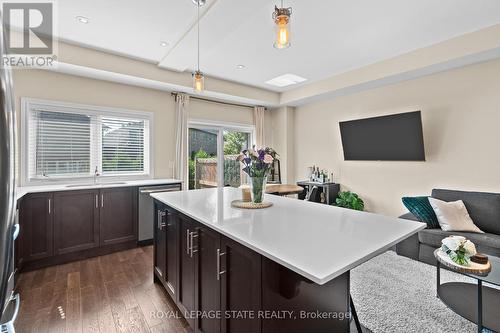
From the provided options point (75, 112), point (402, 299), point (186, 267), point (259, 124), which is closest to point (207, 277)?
point (186, 267)

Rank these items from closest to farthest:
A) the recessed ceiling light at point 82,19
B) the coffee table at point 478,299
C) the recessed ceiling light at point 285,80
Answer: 1. the coffee table at point 478,299
2. the recessed ceiling light at point 82,19
3. the recessed ceiling light at point 285,80

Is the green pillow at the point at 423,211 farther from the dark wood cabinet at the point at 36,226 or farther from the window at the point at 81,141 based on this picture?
the dark wood cabinet at the point at 36,226

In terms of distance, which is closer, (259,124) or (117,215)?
(117,215)

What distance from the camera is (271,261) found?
3.67 ft

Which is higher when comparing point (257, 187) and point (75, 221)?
point (257, 187)

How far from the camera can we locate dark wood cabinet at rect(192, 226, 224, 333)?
1.46 m

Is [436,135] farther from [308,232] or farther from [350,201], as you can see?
Answer: [308,232]

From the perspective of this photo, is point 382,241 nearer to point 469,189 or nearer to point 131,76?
point 469,189

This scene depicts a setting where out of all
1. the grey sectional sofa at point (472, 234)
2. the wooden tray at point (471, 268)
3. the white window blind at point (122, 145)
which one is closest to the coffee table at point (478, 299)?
the wooden tray at point (471, 268)

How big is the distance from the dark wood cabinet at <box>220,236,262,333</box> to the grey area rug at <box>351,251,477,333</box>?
122 centimetres

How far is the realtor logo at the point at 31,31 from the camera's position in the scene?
8.04ft

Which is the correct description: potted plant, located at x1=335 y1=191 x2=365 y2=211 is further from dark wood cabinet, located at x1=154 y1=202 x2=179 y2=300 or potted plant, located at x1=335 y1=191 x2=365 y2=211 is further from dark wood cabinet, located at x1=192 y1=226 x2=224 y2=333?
dark wood cabinet, located at x1=192 y1=226 x2=224 y2=333

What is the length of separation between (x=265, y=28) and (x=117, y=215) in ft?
10.4

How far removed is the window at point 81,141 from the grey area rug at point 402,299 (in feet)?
12.0
